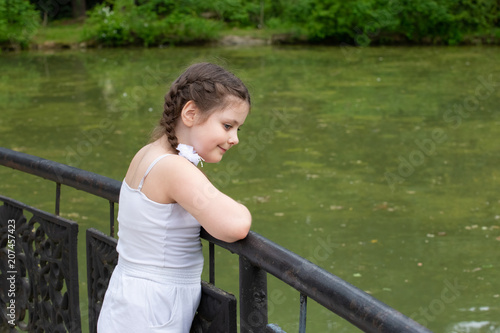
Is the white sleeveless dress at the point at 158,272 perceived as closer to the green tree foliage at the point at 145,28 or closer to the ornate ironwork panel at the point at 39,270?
the ornate ironwork panel at the point at 39,270

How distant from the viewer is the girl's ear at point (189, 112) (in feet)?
6.14

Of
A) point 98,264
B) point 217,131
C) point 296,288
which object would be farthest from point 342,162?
point 296,288

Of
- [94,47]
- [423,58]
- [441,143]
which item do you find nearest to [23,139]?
[441,143]

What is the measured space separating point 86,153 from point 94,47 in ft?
43.5

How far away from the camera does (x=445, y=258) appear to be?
18.7 ft

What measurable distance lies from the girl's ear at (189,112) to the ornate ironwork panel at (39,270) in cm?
61

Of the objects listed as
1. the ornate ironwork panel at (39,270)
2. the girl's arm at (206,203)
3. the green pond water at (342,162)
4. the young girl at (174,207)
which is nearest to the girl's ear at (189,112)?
the young girl at (174,207)

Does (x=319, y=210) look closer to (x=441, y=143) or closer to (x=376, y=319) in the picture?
(x=441, y=143)

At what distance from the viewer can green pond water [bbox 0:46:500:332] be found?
209 inches

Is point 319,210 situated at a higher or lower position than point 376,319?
lower

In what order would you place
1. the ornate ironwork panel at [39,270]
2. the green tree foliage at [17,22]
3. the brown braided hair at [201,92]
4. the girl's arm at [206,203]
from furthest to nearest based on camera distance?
the green tree foliage at [17,22] → the ornate ironwork panel at [39,270] → the brown braided hair at [201,92] → the girl's arm at [206,203]

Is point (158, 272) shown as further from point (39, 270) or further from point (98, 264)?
point (39, 270)

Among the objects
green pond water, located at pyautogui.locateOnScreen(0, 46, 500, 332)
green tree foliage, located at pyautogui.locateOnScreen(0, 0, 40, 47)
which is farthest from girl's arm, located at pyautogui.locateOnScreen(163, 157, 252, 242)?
green tree foliage, located at pyautogui.locateOnScreen(0, 0, 40, 47)

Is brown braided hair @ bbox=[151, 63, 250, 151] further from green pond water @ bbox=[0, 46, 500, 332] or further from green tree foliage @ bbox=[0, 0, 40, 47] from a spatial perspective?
green tree foliage @ bbox=[0, 0, 40, 47]
